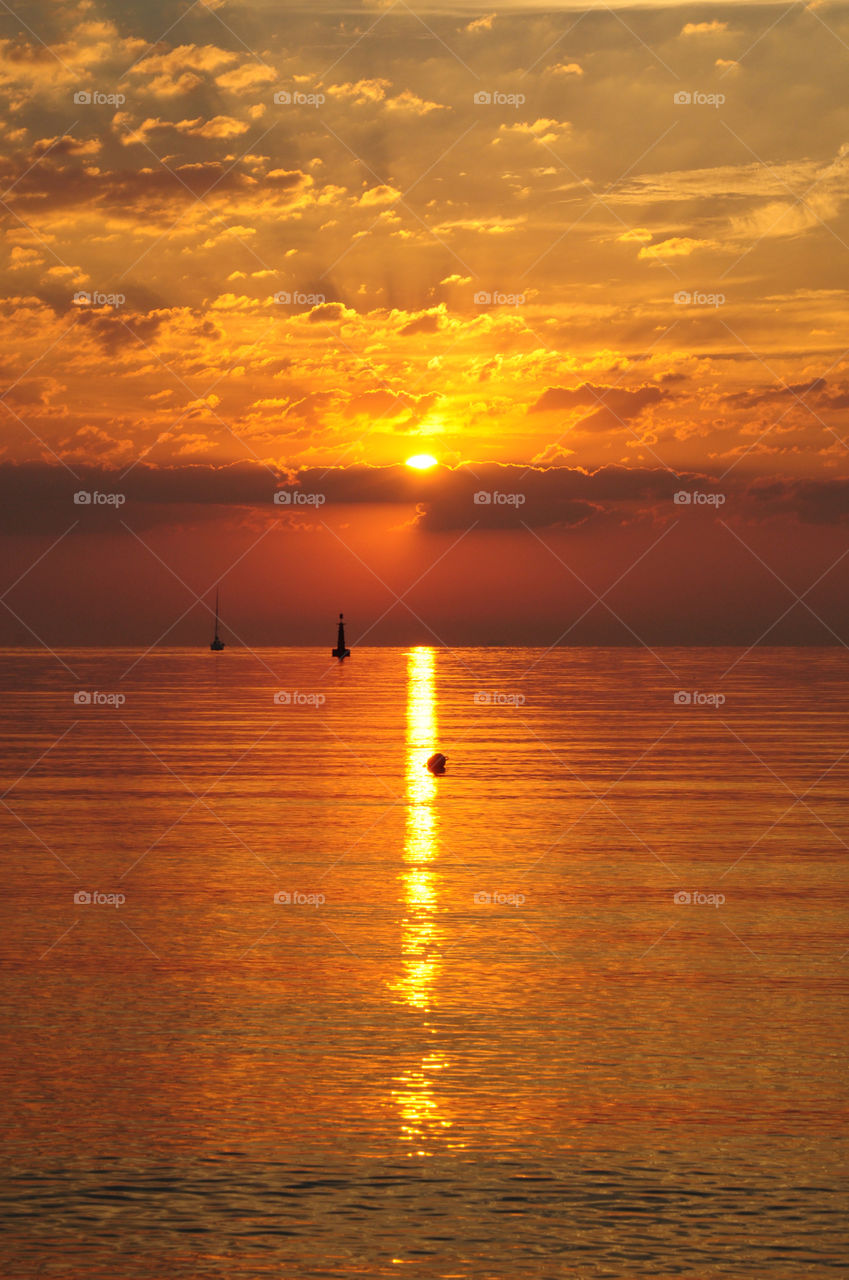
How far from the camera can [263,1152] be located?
16.4 meters

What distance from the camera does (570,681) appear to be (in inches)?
5871

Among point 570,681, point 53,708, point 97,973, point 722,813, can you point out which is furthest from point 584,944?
point 570,681

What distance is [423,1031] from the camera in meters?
20.8

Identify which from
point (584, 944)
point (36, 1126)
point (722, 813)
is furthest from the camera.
A: point (722, 813)

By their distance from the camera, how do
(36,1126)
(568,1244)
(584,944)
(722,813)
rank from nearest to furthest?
(568,1244)
(36,1126)
(584,944)
(722,813)

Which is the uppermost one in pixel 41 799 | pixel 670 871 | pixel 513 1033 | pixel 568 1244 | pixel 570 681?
pixel 570 681

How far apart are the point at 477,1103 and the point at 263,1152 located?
9.28 feet

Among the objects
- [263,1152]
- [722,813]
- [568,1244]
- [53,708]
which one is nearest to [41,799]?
[722,813]

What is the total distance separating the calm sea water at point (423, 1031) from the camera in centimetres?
1448

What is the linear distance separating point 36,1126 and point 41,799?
29599 mm

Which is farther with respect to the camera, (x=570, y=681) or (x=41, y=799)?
(x=570, y=681)

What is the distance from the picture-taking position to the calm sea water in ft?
47.5

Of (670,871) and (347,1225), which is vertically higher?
(670,871)

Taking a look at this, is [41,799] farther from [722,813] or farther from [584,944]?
[584,944]
